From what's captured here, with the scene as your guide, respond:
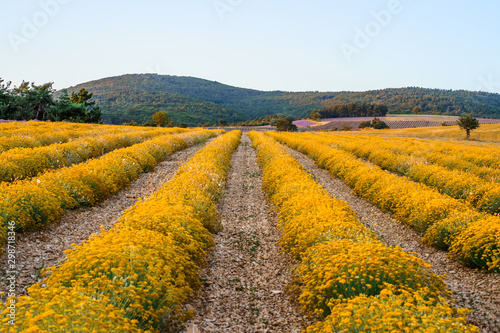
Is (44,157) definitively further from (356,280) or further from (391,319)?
(391,319)

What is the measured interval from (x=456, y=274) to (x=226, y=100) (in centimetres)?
13610

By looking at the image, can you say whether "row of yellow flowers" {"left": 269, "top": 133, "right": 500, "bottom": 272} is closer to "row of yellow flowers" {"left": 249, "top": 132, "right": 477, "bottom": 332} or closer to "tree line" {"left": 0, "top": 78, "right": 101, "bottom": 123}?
"row of yellow flowers" {"left": 249, "top": 132, "right": 477, "bottom": 332}

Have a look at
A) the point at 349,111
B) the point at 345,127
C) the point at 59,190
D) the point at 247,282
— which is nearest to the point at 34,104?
the point at 59,190

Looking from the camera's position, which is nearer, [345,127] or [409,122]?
[409,122]

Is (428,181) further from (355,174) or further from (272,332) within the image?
(272,332)

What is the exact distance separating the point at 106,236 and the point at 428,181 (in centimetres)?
1308

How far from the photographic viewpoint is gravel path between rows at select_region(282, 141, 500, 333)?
500cm

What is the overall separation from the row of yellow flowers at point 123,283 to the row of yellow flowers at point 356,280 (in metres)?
1.88

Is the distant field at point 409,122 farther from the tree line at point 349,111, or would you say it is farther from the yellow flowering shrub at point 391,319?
the yellow flowering shrub at point 391,319

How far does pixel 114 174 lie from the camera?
38.1 feet

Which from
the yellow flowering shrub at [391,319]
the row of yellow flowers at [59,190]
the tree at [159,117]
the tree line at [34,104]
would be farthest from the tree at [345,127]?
the yellow flowering shrub at [391,319]

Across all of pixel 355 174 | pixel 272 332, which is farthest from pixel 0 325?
pixel 355 174

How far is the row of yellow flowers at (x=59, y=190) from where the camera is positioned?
6.41 metres

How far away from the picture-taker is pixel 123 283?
359 cm
